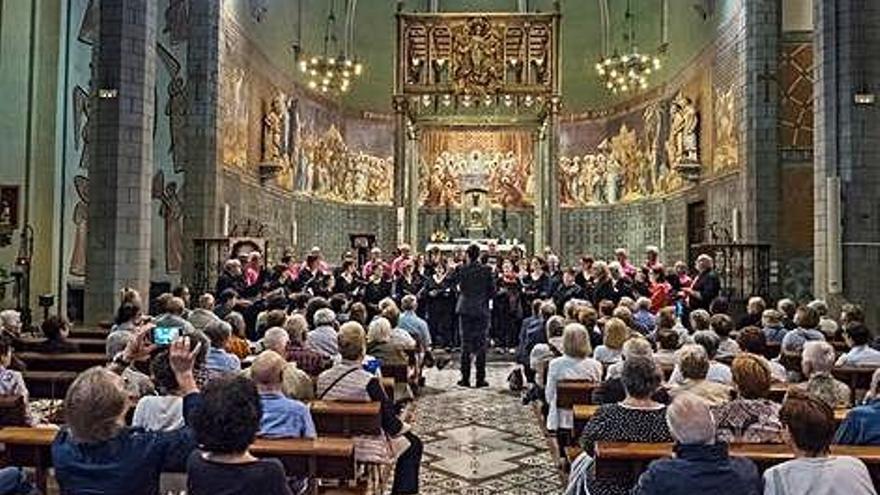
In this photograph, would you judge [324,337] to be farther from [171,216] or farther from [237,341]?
[171,216]

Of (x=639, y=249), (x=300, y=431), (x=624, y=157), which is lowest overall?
(x=300, y=431)

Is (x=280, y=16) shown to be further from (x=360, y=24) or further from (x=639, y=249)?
(x=639, y=249)

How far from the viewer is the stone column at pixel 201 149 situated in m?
16.2

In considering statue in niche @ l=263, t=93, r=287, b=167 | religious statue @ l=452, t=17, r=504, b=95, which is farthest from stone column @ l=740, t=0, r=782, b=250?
statue in niche @ l=263, t=93, r=287, b=167

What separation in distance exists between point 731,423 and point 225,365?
3.29 m

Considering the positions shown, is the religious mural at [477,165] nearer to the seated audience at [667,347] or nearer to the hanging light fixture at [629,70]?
the hanging light fixture at [629,70]

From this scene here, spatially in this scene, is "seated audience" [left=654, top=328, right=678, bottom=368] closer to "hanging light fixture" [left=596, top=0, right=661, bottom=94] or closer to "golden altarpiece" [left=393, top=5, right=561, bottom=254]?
"golden altarpiece" [left=393, top=5, right=561, bottom=254]

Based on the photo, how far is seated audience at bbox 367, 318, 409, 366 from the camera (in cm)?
790

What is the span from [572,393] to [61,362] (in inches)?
168

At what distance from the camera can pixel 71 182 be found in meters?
13.7

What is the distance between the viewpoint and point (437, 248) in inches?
716

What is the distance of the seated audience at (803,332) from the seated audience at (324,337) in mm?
4096

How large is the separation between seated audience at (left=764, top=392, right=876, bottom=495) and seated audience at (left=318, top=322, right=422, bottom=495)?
8.62 ft

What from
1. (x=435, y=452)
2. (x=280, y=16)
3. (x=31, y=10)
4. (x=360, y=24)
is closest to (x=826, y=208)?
(x=435, y=452)
